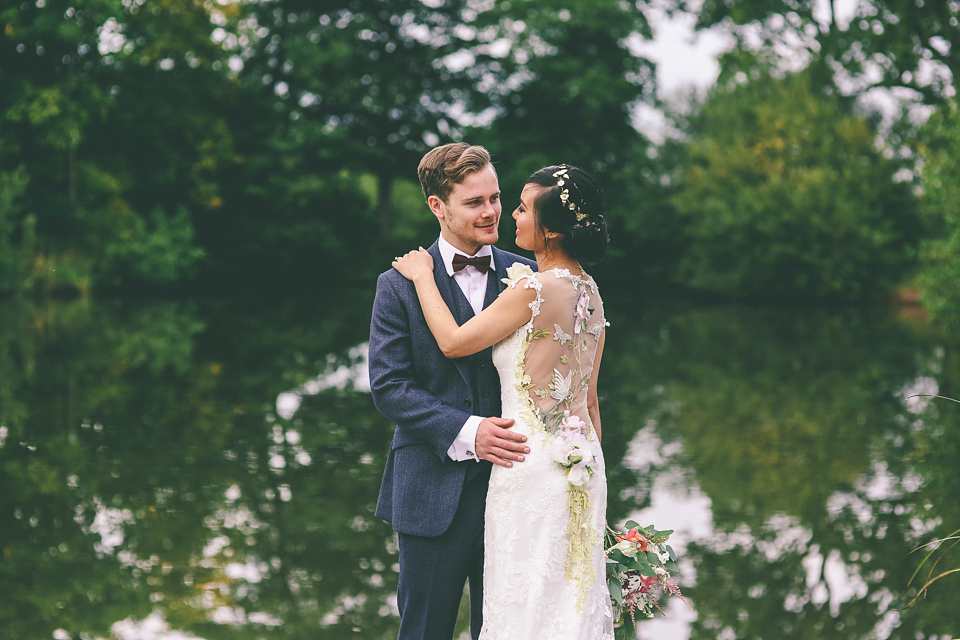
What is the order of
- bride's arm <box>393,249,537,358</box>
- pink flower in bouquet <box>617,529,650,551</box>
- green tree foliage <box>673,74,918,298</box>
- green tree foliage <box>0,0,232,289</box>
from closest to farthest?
bride's arm <box>393,249,537,358</box>, pink flower in bouquet <box>617,529,650,551</box>, green tree foliage <box>0,0,232,289</box>, green tree foliage <box>673,74,918,298</box>

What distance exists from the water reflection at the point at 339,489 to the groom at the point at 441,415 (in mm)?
1730

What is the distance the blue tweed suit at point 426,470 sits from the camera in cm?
312

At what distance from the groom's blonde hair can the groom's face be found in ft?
0.06

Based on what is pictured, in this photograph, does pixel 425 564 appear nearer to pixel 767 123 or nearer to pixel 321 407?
pixel 321 407

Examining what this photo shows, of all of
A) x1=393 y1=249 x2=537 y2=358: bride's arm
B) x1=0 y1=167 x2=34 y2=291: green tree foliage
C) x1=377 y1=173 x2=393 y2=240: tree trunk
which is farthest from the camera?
x1=377 y1=173 x2=393 y2=240: tree trunk

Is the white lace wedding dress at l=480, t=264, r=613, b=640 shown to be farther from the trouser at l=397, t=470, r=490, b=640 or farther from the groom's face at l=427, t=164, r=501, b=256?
the groom's face at l=427, t=164, r=501, b=256

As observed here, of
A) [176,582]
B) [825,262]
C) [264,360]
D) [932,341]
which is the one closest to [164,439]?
[176,582]

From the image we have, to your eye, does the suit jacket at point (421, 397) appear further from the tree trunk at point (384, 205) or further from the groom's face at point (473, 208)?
the tree trunk at point (384, 205)

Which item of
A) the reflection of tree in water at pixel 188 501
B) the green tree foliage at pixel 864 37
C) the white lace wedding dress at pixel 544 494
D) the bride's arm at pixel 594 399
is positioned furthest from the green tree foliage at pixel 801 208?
the white lace wedding dress at pixel 544 494

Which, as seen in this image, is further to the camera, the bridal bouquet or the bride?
the bridal bouquet

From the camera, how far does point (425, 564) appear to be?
316 cm

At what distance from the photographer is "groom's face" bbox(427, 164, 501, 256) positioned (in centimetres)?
307

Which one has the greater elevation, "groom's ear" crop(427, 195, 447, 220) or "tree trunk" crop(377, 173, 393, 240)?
"tree trunk" crop(377, 173, 393, 240)

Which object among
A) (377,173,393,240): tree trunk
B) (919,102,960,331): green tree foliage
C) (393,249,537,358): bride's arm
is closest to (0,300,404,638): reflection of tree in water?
(393,249,537,358): bride's arm
